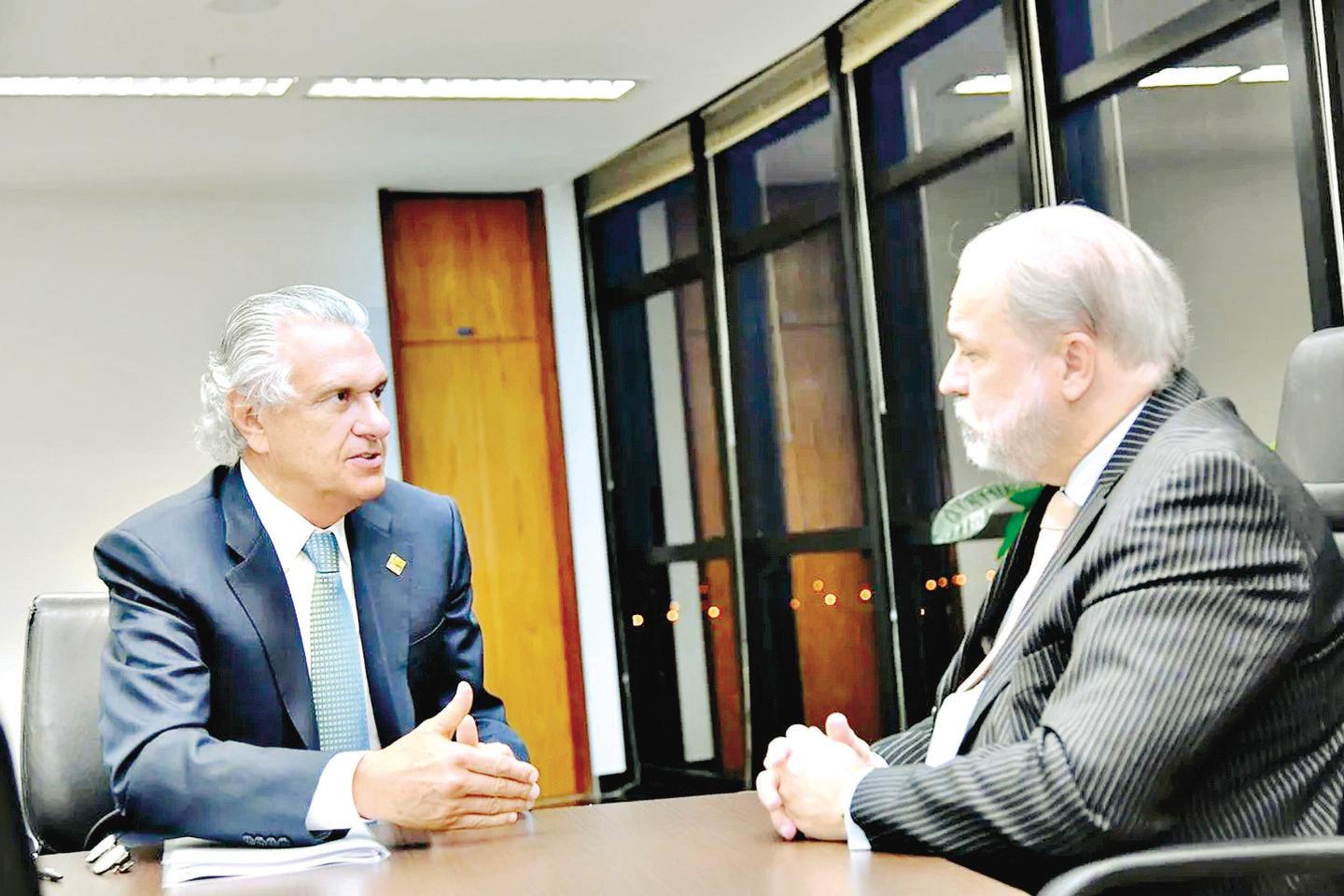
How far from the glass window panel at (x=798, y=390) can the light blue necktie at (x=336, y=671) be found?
4.66 meters

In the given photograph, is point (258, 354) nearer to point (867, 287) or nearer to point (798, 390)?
point (867, 287)

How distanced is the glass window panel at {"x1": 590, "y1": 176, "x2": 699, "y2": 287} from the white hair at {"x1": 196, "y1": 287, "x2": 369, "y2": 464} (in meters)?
5.55

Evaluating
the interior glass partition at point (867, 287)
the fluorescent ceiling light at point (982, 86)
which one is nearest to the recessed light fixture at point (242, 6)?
the interior glass partition at point (867, 287)

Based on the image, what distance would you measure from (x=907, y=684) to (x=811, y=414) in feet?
4.45

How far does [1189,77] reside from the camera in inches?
193

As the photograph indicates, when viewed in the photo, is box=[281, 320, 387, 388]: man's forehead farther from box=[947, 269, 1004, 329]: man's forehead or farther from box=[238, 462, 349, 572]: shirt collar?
box=[947, 269, 1004, 329]: man's forehead

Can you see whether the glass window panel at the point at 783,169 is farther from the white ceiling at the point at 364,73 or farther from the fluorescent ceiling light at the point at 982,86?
the fluorescent ceiling light at the point at 982,86

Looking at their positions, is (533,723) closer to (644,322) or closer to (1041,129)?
(644,322)

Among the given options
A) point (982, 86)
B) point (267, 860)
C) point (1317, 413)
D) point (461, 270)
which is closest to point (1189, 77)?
point (982, 86)

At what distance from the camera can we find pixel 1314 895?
1.75 m

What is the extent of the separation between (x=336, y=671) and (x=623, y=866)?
0.89 metres

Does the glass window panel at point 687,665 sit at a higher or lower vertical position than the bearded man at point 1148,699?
lower

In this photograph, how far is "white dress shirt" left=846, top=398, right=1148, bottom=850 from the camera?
209 cm

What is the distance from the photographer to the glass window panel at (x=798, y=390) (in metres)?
7.15
